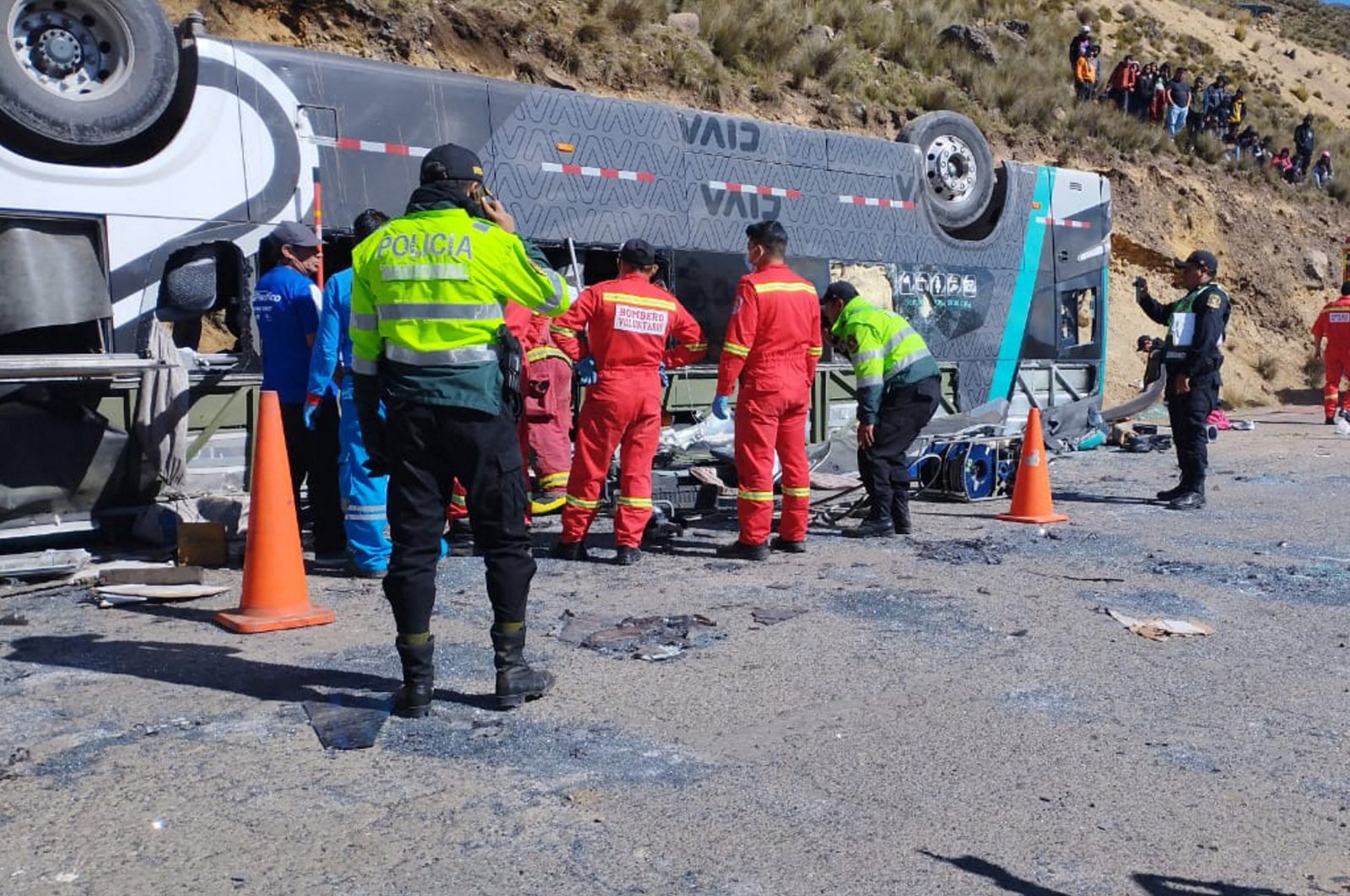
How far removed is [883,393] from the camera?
8.41 metres

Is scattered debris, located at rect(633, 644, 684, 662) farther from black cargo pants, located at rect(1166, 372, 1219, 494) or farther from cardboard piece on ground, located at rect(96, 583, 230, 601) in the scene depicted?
black cargo pants, located at rect(1166, 372, 1219, 494)

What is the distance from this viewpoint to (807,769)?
3.85 m

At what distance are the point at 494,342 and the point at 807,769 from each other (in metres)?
1.74

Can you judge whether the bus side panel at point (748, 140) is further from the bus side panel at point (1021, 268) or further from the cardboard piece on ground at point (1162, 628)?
the cardboard piece on ground at point (1162, 628)

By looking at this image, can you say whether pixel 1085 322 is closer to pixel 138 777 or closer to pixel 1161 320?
pixel 1161 320

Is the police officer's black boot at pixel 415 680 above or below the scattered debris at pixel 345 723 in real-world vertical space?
above

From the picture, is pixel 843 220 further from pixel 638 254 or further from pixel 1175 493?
pixel 638 254

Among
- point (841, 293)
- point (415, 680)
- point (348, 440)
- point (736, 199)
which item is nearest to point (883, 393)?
point (841, 293)

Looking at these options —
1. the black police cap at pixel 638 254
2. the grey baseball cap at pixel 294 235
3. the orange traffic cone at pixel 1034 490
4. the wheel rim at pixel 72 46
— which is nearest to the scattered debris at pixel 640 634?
the black police cap at pixel 638 254

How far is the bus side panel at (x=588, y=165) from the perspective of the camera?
8578 mm

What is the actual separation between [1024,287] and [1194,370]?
307 centimetres

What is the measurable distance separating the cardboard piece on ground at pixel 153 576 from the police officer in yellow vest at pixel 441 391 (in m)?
2.40

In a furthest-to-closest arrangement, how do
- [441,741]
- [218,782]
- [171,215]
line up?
[171,215]
[441,741]
[218,782]

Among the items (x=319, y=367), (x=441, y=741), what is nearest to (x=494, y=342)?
(x=441, y=741)
